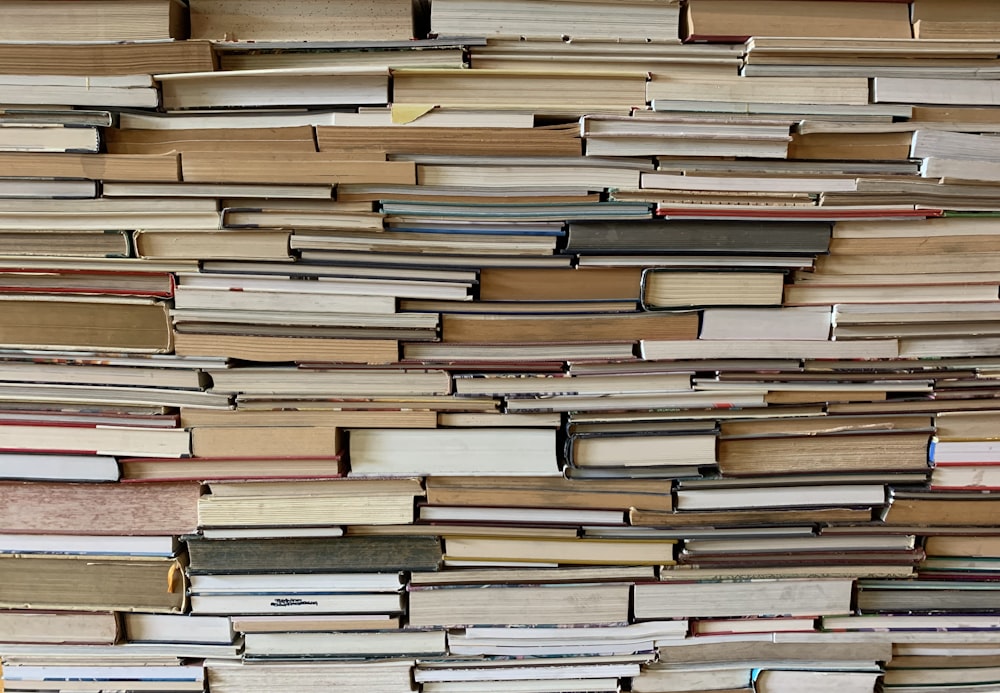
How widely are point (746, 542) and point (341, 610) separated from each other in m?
0.49

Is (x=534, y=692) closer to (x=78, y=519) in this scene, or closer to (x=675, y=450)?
(x=675, y=450)

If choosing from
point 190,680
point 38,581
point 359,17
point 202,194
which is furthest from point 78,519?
point 359,17

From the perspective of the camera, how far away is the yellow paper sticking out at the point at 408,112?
68 cm

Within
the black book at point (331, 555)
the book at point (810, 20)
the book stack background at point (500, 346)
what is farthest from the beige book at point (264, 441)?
the book at point (810, 20)

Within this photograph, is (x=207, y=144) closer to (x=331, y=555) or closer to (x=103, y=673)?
(x=331, y=555)

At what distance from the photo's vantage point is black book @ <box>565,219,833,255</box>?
27.9 inches

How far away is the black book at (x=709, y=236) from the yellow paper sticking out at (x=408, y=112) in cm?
20

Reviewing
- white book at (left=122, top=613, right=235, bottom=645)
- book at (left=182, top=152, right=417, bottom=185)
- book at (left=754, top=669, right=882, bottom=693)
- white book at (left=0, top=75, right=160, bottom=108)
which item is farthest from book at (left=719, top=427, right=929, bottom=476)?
white book at (left=0, top=75, right=160, bottom=108)

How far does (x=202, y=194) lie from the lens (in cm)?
68

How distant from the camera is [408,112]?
0.68 meters

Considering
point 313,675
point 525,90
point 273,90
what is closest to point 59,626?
point 313,675

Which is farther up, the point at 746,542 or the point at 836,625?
the point at 746,542

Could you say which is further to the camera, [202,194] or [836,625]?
[836,625]

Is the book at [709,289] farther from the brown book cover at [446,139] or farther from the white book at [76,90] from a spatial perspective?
the white book at [76,90]
